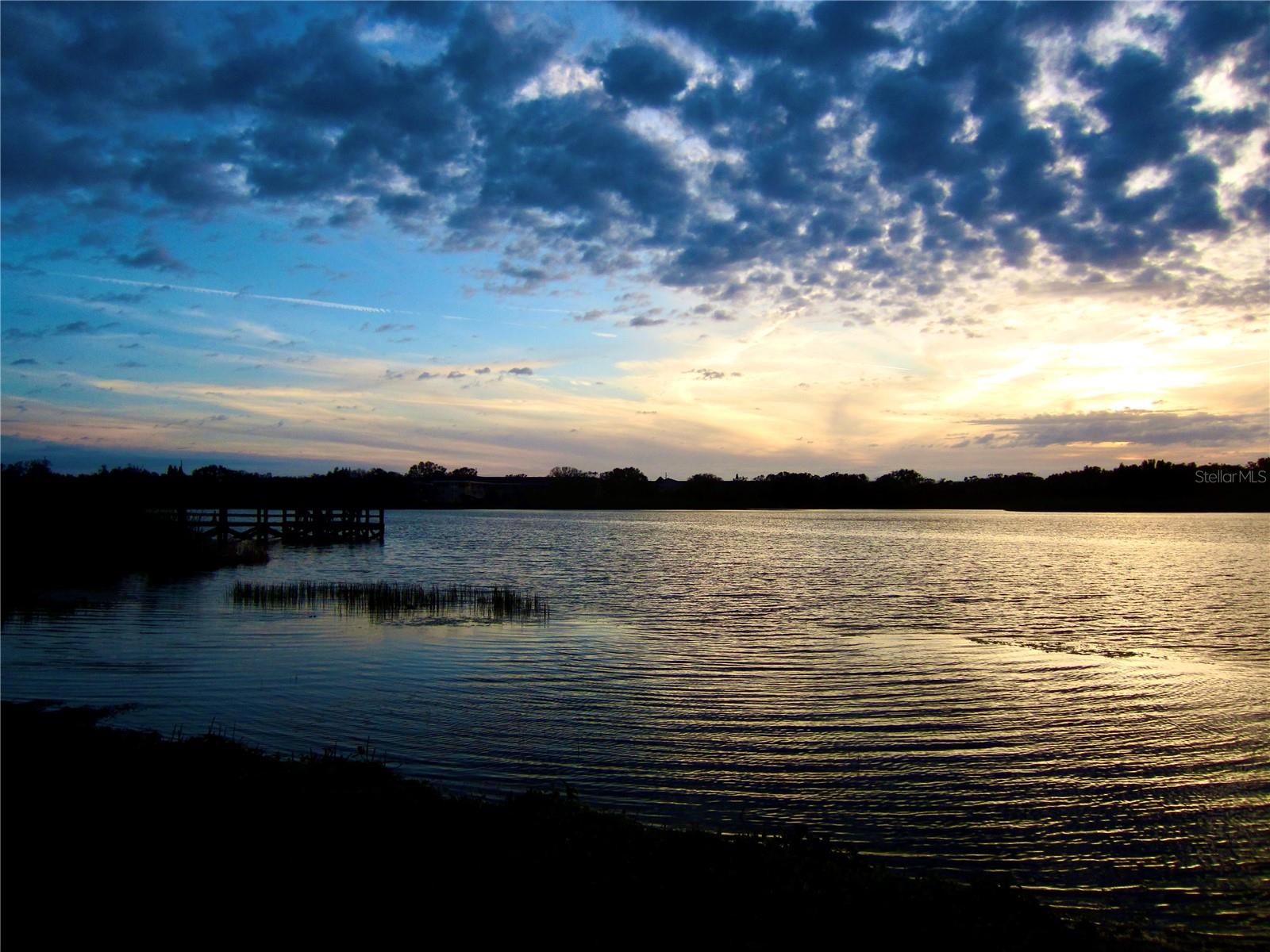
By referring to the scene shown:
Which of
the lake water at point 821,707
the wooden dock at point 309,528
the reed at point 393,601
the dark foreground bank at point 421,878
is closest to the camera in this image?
the dark foreground bank at point 421,878

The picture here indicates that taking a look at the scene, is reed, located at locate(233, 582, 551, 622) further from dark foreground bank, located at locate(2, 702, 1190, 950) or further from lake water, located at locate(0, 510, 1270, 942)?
dark foreground bank, located at locate(2, 702, 1190, 950)

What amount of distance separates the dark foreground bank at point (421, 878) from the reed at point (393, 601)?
18870mm

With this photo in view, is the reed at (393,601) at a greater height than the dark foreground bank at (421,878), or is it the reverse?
the dark foreground bank at (421,878)

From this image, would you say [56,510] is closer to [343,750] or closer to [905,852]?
[343,750]

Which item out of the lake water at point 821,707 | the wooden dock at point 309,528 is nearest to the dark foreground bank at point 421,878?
the lake water at point 821,707

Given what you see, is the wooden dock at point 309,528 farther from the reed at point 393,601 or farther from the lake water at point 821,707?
the reed at point 393,601

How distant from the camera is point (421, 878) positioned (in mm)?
6676

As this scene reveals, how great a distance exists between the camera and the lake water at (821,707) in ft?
31.8

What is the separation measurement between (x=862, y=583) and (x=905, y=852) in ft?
109

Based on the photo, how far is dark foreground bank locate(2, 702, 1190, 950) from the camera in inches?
235

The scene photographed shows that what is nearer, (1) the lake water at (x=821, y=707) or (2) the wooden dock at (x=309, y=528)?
(1) the lake water at (x=821, y=707)

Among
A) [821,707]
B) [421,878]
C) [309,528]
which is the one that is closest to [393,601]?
[821,707]

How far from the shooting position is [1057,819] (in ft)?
33.2

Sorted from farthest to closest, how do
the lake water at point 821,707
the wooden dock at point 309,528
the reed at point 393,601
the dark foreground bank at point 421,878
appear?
1. the wooden dock at point 309,528
2. the reed at point 393,601
3. the lake water at point 821,707
4. the dark foreground bank at point 421,878
